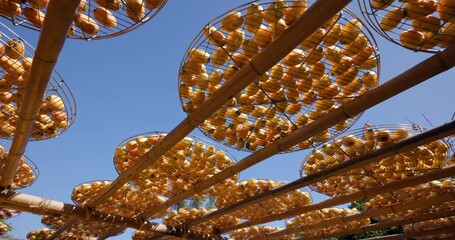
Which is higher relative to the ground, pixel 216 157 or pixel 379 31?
pixel 216 157

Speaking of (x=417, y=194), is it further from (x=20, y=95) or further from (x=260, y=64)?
(x=20, y=95)

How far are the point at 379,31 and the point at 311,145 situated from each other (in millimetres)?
1963

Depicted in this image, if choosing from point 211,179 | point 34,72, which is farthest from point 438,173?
point 34,72

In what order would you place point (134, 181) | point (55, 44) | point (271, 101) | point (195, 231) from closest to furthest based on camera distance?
point (55, 44) → point (271, 101) → point (134, 181) → point (195, 231)

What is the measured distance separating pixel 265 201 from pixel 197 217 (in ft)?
5.94

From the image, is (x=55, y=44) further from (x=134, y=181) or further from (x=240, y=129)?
(x=134, y=181)

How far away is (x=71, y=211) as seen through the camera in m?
5.98

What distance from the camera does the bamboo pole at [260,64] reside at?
2.35m

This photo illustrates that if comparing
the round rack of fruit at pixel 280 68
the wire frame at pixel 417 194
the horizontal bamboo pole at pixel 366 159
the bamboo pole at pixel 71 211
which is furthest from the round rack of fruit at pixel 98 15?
the wire frame at pixel 417 194

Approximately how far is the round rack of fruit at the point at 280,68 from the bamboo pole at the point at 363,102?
0.60ft

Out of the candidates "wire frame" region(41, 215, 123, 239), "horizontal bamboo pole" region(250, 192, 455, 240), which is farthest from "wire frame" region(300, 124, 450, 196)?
"wire frame" region(41, 215, 123, 239)

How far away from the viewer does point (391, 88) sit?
2.95m

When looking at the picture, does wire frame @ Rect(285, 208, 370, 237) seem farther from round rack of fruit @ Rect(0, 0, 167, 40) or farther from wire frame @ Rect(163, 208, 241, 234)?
round rack of fruit @ Rect(0, 0, 167, 40)

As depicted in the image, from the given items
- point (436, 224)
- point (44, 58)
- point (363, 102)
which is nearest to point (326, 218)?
point (436, 224)
